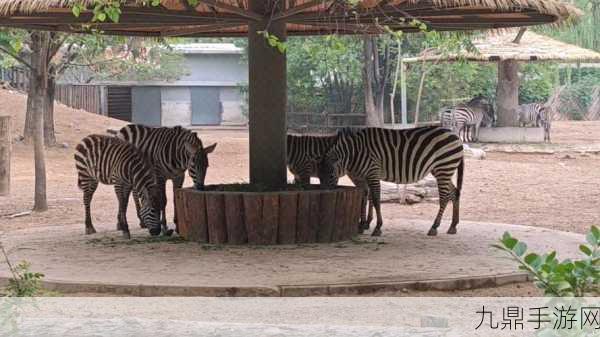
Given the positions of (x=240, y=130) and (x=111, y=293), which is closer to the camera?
(x=111, y=293)

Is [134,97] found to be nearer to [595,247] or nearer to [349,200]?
[349,200]

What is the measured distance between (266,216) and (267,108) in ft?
4.27

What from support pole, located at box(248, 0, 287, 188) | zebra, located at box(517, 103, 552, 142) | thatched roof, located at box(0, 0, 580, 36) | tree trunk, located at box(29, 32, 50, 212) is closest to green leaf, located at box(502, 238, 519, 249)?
thatched roof, located at box(0, 0, 580, 36)

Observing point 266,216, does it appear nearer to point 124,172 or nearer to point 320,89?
point 124,172

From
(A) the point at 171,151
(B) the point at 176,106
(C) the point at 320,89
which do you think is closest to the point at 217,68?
(B) the point at 176,106

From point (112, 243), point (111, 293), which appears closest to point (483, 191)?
point (112, 243)

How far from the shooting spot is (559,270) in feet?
8.34

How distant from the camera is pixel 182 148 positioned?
33.3ft

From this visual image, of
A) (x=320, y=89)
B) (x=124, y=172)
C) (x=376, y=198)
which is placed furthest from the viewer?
(x=320, y=89)

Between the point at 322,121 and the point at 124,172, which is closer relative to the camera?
the point at 124,172

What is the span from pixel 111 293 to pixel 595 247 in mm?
5048

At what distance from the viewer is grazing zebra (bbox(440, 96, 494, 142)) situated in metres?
25.4

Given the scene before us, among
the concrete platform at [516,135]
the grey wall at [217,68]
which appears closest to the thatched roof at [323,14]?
the concrete platform at [516,135]

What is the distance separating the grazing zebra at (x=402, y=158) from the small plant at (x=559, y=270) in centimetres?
736
